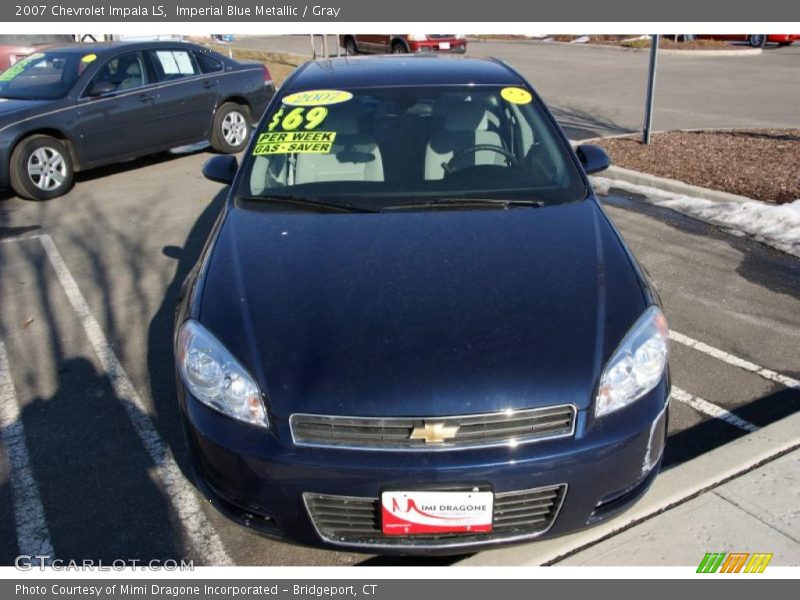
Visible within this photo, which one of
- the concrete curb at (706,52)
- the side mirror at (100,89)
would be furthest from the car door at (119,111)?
the concrete curb at (706,52)

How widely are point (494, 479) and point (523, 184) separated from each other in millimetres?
1663

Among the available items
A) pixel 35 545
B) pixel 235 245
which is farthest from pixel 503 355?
pixel 35 545

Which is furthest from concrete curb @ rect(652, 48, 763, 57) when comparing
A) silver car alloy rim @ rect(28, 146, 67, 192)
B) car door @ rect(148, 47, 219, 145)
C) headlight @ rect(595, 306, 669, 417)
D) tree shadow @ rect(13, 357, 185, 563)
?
tree shadow @ rect(13, 357, 185, 563)

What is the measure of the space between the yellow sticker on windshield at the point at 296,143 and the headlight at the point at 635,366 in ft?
5.98

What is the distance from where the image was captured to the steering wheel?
346 cm

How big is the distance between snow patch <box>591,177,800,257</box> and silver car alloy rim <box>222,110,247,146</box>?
5666 mm

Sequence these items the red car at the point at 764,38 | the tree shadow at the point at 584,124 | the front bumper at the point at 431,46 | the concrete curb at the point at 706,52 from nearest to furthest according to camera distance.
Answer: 1. the tree shadow at the point at 584,124
2. the front bumper at the point at 431,46
3. the concrete curb at the point at 706,52
4. the red car at the point at 764,38

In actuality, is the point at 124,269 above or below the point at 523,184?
below

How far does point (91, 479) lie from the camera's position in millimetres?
3064

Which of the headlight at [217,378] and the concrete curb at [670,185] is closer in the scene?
the headlight at [217,378]

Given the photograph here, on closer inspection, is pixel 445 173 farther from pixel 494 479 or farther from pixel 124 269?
pixel 124 269

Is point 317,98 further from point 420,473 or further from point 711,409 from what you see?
point 711,409

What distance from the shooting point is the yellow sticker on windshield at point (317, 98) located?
Result: 147 inches

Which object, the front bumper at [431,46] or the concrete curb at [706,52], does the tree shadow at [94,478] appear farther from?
the concrete curb at [706,52]
